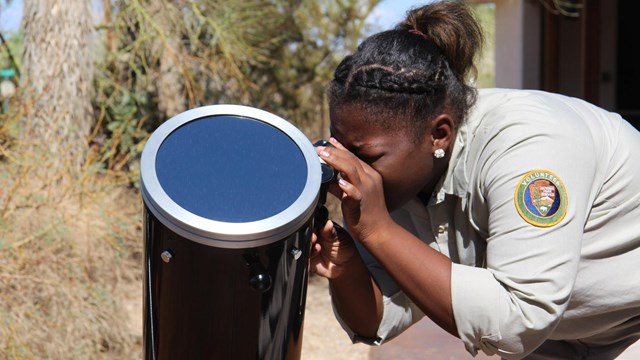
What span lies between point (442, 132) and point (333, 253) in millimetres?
368

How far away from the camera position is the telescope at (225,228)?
153cm

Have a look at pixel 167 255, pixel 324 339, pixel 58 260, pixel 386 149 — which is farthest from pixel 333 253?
pixel 324 339

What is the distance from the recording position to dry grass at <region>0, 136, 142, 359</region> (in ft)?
11.9

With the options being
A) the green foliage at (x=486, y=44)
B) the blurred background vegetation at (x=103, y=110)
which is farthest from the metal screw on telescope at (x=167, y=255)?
the blurred background vegetation at (x=103, y=110)

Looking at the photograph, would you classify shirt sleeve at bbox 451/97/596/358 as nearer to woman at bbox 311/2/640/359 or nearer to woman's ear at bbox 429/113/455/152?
woman at bbox 311/2/640/359

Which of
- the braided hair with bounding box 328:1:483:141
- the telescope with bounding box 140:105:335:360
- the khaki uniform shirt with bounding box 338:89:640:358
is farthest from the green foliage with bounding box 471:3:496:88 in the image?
the telescope with bounding box 140:105:335:360

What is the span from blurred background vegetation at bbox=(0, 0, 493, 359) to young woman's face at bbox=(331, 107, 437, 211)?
73 cm

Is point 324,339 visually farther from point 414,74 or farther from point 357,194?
point 357,194

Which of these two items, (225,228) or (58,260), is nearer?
(225,228)

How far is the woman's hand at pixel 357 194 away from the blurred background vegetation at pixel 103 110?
0.94 metres

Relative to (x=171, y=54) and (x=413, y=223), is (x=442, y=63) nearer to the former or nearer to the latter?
(x=413, y=223)

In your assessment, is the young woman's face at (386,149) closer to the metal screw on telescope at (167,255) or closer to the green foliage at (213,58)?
the metal screw on telescope at (167,255)

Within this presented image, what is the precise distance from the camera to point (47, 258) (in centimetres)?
375

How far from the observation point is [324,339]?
5297mm
